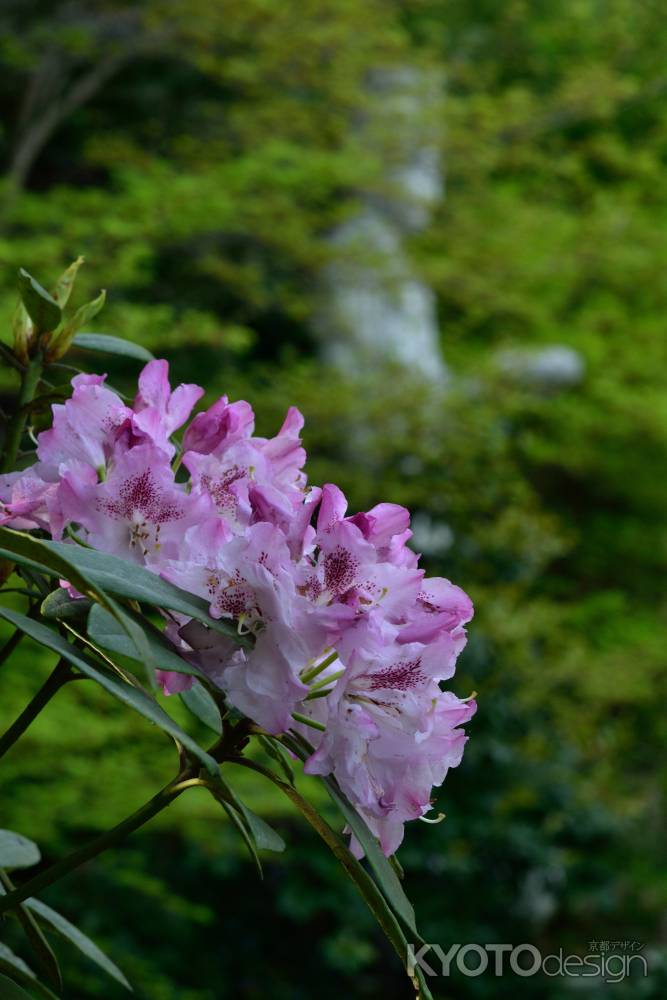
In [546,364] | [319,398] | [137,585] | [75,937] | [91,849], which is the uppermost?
[137,585]

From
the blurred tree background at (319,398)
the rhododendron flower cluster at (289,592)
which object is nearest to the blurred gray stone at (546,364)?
the blurred tree background at (319,398)

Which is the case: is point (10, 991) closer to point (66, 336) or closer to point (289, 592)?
point (289, 592)

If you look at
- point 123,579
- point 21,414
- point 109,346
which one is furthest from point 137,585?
point 109,346

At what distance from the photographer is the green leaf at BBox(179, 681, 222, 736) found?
1.83 ft

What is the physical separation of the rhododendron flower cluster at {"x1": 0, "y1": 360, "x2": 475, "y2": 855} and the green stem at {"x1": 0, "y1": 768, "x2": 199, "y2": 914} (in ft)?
0.15

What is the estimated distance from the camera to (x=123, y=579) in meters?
0.46

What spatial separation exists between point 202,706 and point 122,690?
0.13 metres

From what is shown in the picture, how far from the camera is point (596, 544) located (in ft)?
21.5

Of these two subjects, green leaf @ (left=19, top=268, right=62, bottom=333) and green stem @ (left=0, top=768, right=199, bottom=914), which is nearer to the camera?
green stem @ (left=0, top=768, right=199, bottom=914)

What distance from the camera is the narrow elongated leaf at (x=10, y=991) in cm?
51

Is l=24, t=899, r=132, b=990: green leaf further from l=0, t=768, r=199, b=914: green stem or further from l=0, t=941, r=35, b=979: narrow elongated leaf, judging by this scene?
l=0, t=768, r=199, b=914: green stem

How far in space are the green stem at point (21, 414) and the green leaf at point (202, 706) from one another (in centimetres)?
15

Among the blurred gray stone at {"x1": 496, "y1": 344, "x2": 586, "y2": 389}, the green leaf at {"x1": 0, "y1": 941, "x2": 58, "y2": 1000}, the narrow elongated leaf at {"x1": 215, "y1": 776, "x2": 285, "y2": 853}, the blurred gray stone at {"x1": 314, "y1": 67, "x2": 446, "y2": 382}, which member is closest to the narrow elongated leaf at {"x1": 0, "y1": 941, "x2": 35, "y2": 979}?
the green leaf at {"x1": 0, "y1": 941, "x2": 58, "y2": 1000}

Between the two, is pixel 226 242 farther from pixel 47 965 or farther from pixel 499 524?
pixel 47 965
